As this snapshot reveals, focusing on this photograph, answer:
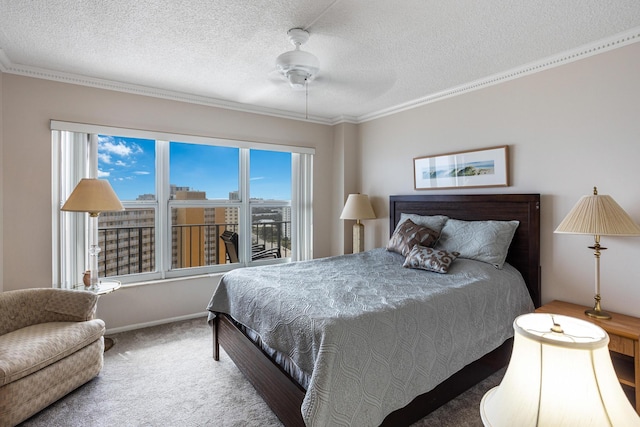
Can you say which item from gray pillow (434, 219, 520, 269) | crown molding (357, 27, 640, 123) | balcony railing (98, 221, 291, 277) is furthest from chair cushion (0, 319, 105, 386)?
crown molding (357, 27, 640, 123)

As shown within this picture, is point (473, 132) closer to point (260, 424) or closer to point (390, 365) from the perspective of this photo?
point (390, 365)

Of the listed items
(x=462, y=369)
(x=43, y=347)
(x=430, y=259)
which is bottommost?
(x=462, y=369)

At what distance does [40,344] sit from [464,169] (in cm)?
384

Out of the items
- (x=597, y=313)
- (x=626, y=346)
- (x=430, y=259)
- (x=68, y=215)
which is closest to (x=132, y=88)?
(x=68, y=215)

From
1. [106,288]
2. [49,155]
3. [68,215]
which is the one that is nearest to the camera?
[106,288]

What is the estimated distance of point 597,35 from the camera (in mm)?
2367

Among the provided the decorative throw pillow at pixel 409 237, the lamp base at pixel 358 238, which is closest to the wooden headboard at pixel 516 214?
the decorative throw pillow at pixel 409 237

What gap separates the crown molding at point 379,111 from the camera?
8.12 feet

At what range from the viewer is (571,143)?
2.66 metres

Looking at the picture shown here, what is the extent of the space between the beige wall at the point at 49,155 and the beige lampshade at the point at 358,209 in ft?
4.99

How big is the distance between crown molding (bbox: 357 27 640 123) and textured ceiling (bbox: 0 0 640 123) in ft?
0.04

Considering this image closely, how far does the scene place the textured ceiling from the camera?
80.2 inches

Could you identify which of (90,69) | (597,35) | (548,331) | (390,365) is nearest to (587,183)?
(597,35)

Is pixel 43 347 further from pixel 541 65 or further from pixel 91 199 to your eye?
pixel 541 65
